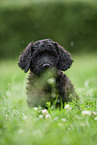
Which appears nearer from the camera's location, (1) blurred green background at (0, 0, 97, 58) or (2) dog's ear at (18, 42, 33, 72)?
(2) dog's ear at (18, 42, 33, 72)

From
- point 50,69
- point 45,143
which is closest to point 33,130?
point 45,143

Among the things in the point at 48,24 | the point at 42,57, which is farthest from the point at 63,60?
the point at 48,24

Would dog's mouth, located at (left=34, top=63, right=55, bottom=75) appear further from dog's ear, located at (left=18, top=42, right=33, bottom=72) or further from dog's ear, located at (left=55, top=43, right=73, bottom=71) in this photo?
dog's ear, located at (left=55, top=43, right=73, bottom=71)

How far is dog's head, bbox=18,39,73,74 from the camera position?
14.7 ft

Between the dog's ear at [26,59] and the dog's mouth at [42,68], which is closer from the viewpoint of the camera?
the dog's mouth at [42,68]

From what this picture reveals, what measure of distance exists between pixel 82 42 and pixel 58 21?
1965 millimetres

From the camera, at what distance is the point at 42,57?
4.54 meters

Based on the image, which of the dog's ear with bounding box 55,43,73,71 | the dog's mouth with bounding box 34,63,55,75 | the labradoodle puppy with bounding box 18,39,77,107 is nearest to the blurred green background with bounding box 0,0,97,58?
the dog's ear with bounding box 55,43,73,71

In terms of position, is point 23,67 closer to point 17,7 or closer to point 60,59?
point 60,59

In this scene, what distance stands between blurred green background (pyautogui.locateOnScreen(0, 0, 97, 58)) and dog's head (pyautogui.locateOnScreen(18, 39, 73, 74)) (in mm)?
10703

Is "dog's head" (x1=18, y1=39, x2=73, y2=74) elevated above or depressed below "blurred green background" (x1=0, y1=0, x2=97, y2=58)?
below

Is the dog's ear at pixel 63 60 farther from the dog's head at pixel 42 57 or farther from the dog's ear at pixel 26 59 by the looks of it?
the dog's ear at pixel 26 59

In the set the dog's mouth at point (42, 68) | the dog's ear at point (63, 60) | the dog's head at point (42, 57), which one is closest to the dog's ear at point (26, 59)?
the dog's head at point (42, 57)

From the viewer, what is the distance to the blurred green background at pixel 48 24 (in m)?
15.6
